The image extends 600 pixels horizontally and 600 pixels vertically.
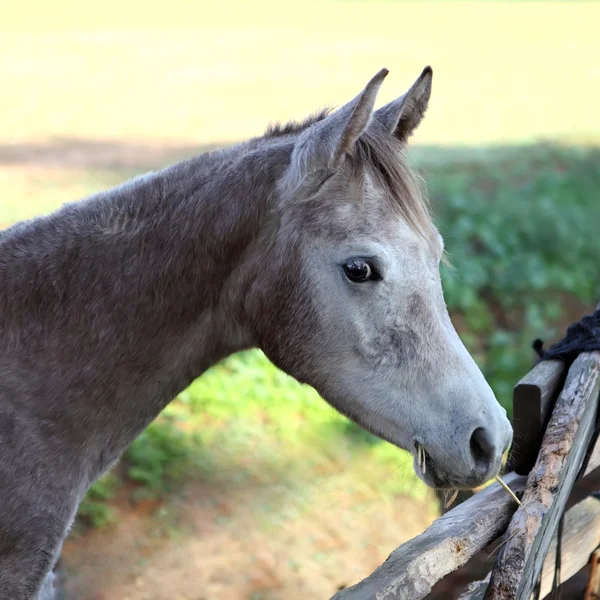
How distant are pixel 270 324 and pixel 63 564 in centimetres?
289

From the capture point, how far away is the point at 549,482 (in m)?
2.10

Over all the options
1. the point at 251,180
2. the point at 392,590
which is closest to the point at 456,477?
the point at 392,590

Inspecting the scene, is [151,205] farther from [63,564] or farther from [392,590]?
[63,564]

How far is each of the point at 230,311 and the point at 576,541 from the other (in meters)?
1.57

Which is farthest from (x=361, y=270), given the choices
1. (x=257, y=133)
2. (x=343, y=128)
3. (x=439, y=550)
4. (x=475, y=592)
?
(x=257, y=133)

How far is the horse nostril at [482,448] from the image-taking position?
1.87 m

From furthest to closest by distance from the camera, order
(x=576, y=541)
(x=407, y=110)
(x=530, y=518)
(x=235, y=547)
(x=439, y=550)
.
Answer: (x=235, y=547) < (x=576, y=541) < (x=407, y=110) < (x=530, y=518) < (x=439, y=550)

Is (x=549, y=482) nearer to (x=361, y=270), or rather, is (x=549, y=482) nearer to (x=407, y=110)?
(x=361, y=270)

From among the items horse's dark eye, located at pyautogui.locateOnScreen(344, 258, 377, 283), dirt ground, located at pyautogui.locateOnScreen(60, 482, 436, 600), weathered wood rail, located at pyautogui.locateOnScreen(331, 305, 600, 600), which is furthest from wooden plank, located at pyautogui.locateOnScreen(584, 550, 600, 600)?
dirt ground, located at pyautogui.locateOnScreen(60, 482, 436, 600)

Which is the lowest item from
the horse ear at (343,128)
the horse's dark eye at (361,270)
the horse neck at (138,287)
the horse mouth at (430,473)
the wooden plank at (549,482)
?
the wooden plank at (549,482)

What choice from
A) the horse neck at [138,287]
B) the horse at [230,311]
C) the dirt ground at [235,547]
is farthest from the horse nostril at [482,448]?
the dirt ground at [235,547]

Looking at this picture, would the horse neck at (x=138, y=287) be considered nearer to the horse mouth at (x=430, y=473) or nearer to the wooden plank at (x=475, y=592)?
the horse mouth at (x=430, y=473)

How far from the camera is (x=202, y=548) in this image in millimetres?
4617

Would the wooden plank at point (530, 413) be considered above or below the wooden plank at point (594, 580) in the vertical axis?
above
